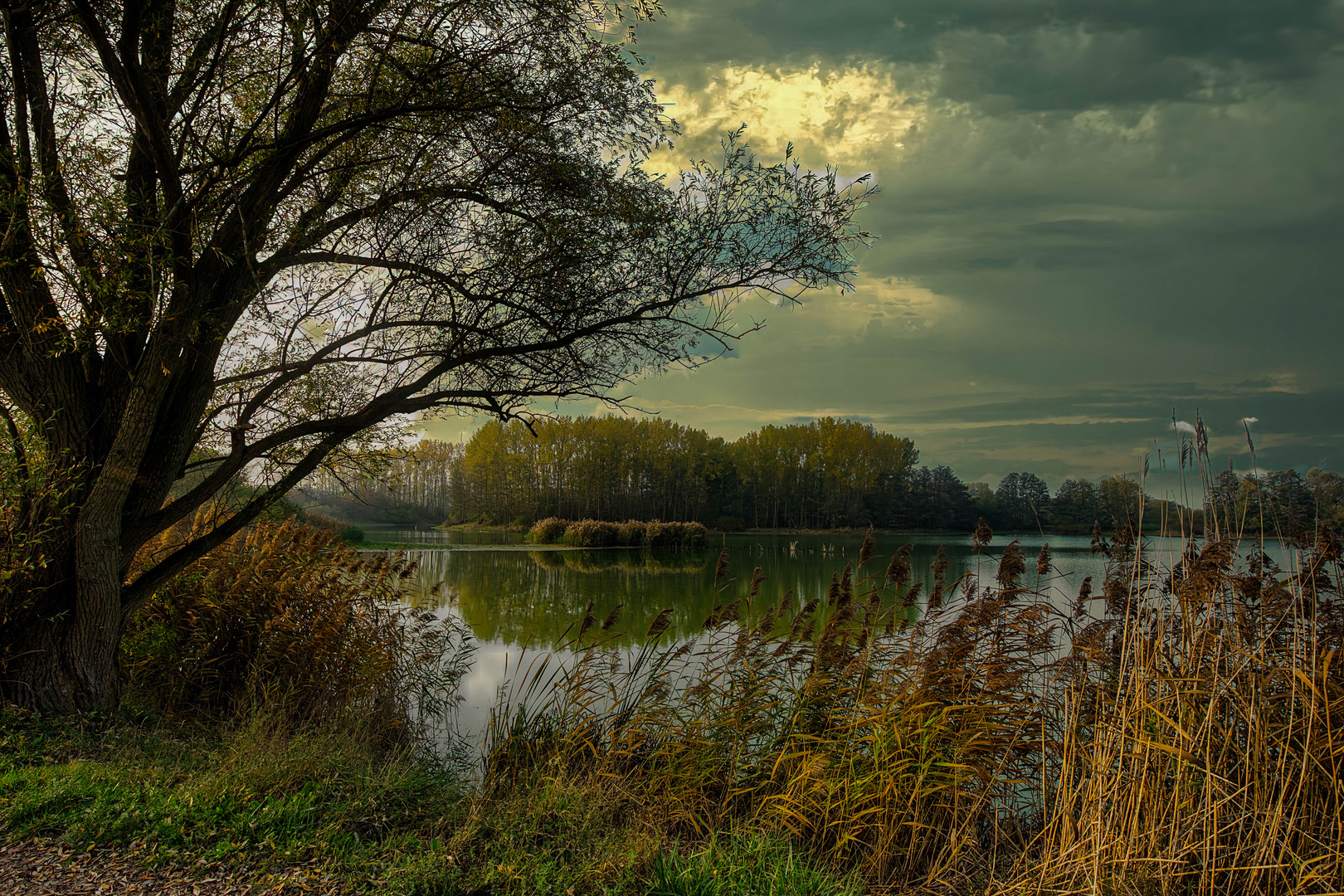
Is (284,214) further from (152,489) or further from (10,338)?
(152,489)

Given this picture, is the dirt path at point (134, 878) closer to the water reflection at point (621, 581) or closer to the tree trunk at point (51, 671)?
the tree trunk at point (51, 671)

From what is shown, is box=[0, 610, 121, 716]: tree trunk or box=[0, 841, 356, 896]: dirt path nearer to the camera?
box=[0, 841, 356, 896]: dirt path

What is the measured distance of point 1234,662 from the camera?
11.8 ft

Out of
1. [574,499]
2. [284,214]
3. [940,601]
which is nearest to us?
[940,601]

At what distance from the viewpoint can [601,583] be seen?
57.2 feet

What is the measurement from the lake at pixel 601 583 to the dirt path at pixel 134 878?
200cm

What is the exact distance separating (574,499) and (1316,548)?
50.2 metres

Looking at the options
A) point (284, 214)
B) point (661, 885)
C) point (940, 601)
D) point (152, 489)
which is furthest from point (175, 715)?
point (940, 601)

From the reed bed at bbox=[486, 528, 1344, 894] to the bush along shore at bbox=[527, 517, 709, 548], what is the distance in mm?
26510

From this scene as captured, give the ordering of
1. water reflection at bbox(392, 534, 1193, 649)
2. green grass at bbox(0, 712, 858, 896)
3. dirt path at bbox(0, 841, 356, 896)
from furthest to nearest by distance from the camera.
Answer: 1. water reflection at bbox(392, 534, 1193, 649)
2. green grass at bbox(0, 712, 858, 896)
3. dirt path at bbox(0, 841, 356, 896)

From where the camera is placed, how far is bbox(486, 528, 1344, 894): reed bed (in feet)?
10.3

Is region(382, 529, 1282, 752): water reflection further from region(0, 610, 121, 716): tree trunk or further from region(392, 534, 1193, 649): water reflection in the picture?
region(0, 610, 121, 716): tree trunk

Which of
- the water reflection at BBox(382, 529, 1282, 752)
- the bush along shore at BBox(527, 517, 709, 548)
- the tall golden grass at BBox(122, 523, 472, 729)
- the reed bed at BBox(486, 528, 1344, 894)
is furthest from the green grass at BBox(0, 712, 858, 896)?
the bush along shore at BBox(527, 517, 709, 548)

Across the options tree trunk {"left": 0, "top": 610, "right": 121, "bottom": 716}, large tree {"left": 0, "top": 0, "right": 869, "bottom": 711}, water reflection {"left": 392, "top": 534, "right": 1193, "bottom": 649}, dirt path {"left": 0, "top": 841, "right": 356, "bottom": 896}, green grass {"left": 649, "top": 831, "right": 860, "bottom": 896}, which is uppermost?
large tree {"left": 0, "top": 0, "right": 869, "bottom": 711}
